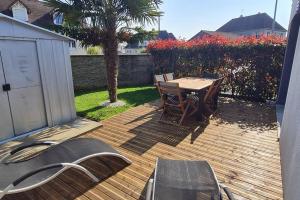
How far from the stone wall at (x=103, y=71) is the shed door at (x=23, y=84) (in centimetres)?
491

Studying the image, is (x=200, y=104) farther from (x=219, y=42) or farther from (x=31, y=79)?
(x=31, y=79)

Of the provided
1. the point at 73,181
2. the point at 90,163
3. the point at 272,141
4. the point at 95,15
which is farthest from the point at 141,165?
the point at 95,15

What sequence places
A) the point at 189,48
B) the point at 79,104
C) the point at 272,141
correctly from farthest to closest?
the point at 189,48 < the point at 79,104 < the point at 272,141

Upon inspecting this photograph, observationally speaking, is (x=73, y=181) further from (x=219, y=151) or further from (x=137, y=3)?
(x=137, y=3)

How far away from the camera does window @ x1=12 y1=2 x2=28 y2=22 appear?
16.8 m

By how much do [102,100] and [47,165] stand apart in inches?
206

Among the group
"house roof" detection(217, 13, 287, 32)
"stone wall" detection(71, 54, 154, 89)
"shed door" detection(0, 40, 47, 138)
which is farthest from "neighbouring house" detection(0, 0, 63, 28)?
"house roof" detection(217, 13, 287, 32)

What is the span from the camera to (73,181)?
3.13 metres

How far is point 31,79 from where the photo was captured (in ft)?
15.6

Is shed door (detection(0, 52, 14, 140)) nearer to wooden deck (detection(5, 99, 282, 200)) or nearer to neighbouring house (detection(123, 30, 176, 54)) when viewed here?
wooden deck (detection(5, 99, 282, 200))

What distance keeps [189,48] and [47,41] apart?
5.99 metres

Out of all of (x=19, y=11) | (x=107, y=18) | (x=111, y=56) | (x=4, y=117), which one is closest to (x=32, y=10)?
(x=19, y=11)

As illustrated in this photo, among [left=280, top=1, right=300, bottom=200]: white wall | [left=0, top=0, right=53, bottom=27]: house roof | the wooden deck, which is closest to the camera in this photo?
[left=280, top=1, right=300, bottom=200]: white wall

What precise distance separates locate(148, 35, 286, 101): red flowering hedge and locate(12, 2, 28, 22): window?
571 inches
